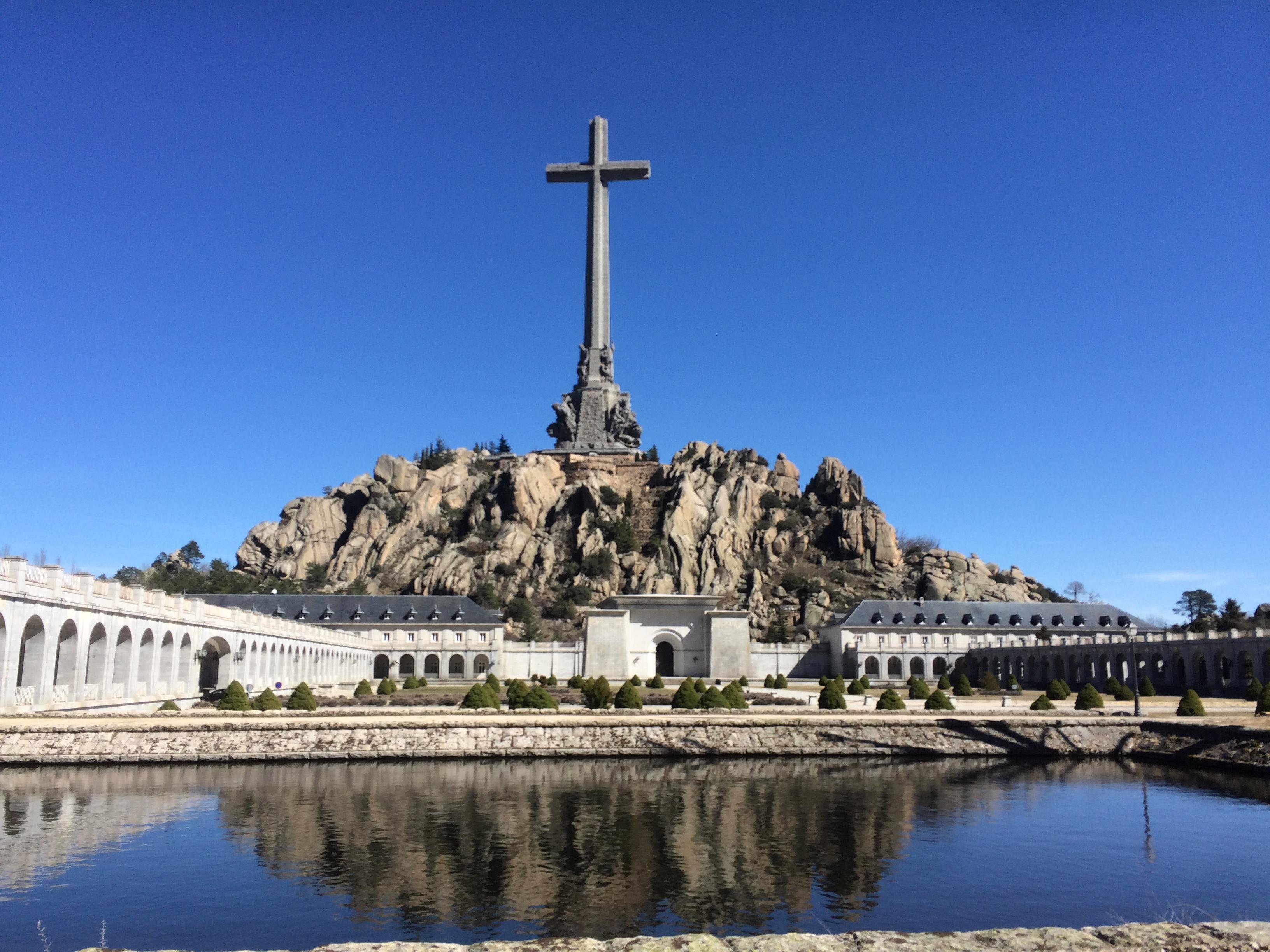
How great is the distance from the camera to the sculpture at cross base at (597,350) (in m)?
112

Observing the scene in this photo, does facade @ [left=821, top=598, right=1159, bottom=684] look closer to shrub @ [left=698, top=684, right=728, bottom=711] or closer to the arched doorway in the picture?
the arched doorway

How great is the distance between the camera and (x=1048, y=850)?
17.3 m

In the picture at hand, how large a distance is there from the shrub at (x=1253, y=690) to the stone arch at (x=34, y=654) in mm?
51911

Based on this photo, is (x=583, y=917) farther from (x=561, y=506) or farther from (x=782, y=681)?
(x=561, y=506)

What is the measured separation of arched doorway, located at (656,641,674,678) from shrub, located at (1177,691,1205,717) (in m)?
44.4

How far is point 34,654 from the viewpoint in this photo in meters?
34.3

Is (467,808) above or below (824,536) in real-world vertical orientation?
below

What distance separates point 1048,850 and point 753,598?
85087 millimetres

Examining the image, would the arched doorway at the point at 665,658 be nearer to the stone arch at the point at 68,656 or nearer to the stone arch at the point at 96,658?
the stone arch at the point at 96,658

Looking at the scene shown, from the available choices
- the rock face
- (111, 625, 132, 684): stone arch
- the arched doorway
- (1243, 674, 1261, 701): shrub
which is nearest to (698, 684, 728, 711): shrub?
(111, 625, 132, 684): stone arch

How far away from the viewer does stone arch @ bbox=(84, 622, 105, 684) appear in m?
38.6

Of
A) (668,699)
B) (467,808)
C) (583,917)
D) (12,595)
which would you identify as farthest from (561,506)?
(583,917)

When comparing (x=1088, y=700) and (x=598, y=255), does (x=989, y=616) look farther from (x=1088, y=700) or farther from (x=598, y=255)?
(x=598, y=255)

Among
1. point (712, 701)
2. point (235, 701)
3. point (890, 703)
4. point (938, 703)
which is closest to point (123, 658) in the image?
point (235, 701)
